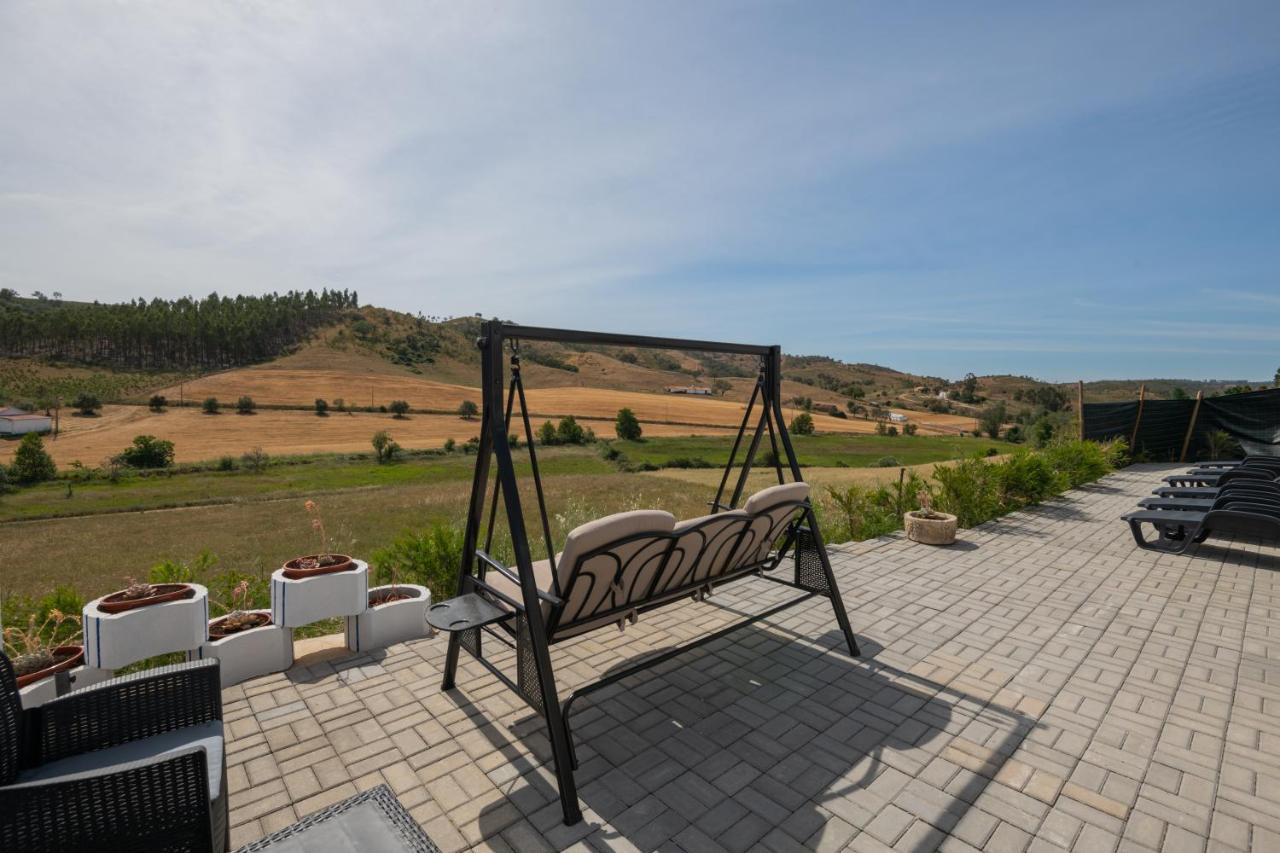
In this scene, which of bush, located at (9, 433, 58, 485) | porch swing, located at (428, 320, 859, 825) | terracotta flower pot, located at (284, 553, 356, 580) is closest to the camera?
porch swing, located at (428, 320, 859, 825)

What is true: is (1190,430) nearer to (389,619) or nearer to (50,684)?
(389,619)

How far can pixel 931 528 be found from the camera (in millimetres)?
6023

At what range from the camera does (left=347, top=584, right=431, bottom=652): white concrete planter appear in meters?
3.37

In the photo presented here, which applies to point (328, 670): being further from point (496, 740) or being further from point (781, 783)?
point (781, 783)

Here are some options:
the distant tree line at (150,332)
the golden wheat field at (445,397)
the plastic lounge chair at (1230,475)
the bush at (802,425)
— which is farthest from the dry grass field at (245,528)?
the distant tree line at (150,332)

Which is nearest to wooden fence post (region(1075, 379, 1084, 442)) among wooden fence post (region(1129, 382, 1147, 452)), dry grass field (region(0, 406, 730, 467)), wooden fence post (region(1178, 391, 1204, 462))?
wooden fence post (region(1129, 382, 1147, 452))

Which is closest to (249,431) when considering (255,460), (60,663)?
(255,460)

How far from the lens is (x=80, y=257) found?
8797 mm

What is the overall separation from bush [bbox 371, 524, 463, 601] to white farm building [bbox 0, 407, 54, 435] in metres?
61.2

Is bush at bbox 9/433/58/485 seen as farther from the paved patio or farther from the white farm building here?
the paved patio

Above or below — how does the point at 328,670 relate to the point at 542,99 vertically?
below

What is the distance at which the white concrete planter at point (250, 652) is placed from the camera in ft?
9.70

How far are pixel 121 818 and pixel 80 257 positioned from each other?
36.6 ft

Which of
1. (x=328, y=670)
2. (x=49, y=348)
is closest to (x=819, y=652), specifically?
(x=328, y=670)
